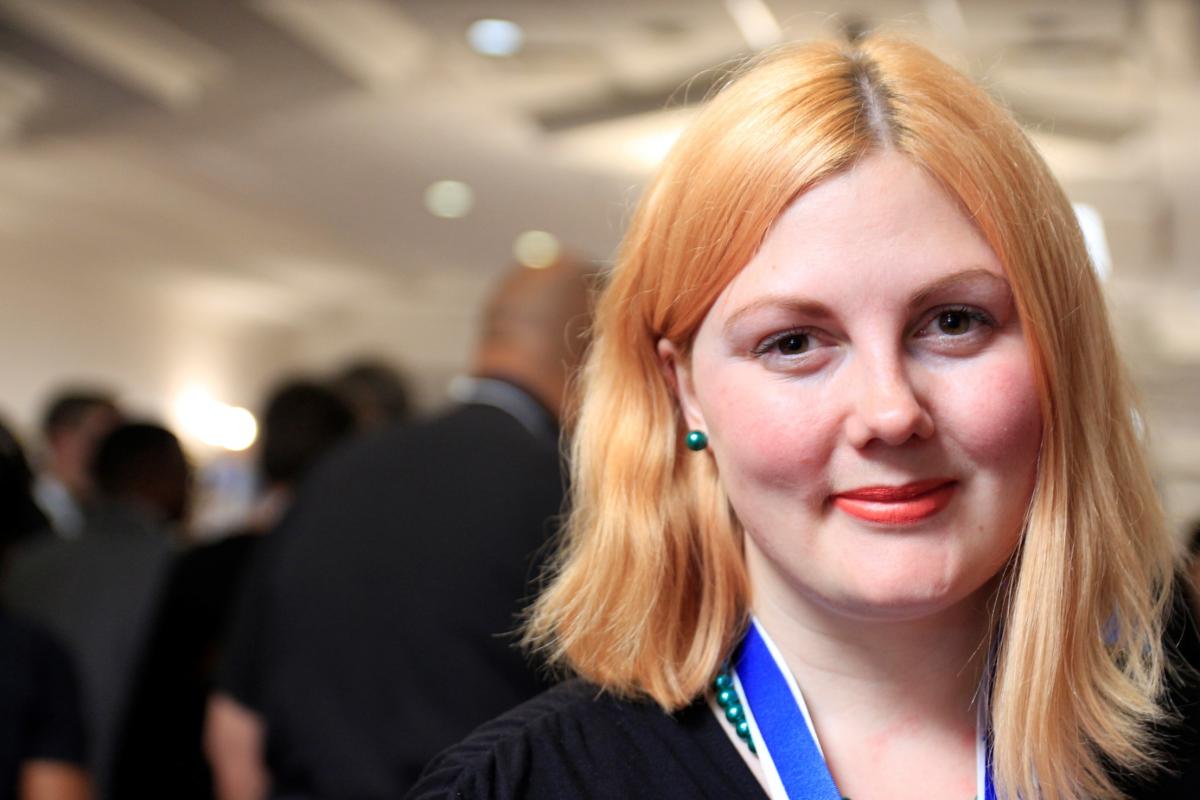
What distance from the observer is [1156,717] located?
1.11m

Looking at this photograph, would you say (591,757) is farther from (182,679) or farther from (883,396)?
(182,679)

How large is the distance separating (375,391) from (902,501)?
10.5ft

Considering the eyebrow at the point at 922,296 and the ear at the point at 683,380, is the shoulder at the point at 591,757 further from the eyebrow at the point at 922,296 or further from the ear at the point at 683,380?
the eyebrow at the point at 922,296

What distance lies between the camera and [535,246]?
988 centimetres

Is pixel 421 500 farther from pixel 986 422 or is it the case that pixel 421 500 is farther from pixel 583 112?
pixel 583 112

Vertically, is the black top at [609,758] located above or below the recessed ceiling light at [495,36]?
below

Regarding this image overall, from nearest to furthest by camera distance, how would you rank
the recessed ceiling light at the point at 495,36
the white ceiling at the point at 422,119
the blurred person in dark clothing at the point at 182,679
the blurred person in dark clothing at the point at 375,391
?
the blurred person in dark clothing at the point at 182,679
the blurred person in dark clothing at the point at 375,391
the white ceiling at the point at 422,119
the recessed ceiling light at the point at 495,36

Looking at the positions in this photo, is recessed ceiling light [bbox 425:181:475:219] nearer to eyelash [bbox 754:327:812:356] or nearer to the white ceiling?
the white ceiling

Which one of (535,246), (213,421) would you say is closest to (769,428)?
(535,246)

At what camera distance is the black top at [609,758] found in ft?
3.47

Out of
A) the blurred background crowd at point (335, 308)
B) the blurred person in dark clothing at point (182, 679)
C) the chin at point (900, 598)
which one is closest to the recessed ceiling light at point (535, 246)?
the blurred background crowd at point (335, 308)

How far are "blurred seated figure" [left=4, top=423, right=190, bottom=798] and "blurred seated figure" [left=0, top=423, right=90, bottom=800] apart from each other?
922 mm

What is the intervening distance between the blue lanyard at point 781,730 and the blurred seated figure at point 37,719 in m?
1.32

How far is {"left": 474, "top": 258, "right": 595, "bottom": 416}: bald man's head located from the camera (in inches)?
96.6
